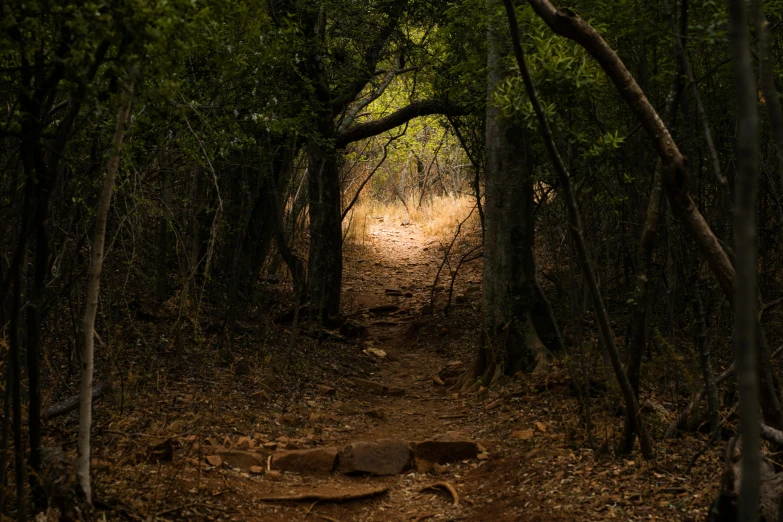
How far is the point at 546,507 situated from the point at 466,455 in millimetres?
1494

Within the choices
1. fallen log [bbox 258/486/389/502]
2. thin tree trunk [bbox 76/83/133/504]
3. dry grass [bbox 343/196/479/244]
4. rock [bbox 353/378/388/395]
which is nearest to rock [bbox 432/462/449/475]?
fallen log [bbox 258/486/389/502]

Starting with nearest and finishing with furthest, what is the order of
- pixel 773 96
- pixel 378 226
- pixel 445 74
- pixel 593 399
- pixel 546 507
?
pixel 773 96, pixel 546 507, pixel 593 399, pixel 445 74, pixel 378 226

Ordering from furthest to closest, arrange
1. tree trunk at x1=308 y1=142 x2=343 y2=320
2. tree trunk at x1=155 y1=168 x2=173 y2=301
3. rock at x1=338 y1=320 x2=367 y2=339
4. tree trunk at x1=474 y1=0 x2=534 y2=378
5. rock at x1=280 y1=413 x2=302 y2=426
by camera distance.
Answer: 1. rock at x1=338 y1=320 x2=367 y2=339
2. tree trunk at x1=308 y1=142 x2=343 y2=320
3. tree trunk at x1=155 y1=168 x2=173 y2=301
4. tree trunk at x1=474 y1=0 x2=534 y2=378
5. rock at x1=280 y1=413 x2=302 y2=426

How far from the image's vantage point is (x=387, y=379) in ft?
30.9

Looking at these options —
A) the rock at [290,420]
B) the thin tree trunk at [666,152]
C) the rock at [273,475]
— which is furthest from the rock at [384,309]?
the thin tree trunk at [666,152]

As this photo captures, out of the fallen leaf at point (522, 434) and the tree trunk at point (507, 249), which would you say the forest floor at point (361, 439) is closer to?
the fallen leaf at point (522, 434)

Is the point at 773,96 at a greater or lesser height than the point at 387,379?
greater

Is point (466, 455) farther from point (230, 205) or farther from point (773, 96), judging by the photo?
point (230, 205)

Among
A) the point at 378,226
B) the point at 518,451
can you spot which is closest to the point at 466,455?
the point at 518,451

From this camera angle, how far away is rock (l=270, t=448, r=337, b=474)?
5.49 m

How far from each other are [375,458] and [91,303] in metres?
2.82

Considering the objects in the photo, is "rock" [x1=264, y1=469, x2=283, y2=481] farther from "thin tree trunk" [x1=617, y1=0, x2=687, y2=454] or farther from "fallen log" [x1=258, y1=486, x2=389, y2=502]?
"thin tree trunk" [x1=617, y1=0, x2=687, y2=454]

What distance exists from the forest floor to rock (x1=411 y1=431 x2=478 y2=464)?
88 millimetres

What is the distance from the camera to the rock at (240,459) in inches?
209
